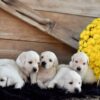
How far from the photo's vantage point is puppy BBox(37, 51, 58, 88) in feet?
6.54

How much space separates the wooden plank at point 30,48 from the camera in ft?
7.37

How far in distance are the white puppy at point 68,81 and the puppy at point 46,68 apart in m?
0.04

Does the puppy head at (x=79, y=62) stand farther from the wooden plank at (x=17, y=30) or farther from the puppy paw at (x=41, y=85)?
the wooden plank at (x=17, y=30)

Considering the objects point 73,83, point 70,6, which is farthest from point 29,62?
point 70,6

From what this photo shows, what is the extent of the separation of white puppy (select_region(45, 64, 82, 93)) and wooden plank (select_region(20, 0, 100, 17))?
0.47m

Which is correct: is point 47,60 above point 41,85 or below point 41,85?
above

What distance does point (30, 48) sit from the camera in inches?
90.1

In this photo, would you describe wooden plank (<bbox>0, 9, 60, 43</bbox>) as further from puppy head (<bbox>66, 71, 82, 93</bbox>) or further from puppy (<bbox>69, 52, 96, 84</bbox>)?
puppy head (<bbox>66, 71, 82, 93</bbox>)

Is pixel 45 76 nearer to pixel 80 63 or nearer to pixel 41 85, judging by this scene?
pixel 41 85

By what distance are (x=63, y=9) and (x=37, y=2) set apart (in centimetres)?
17

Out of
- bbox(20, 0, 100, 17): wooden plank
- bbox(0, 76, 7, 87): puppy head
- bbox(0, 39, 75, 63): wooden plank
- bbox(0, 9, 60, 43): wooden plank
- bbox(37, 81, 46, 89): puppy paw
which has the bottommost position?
bbox(37, 81, 46, 89): puppy paw

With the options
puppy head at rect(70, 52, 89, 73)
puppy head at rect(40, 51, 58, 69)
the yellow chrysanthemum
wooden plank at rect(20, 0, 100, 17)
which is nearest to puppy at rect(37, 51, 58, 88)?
puppy head at rect(40, 51, 58, 69)

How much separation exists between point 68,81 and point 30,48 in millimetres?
448

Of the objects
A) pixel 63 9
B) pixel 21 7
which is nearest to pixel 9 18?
pixel 21 7
